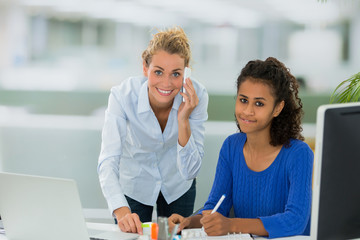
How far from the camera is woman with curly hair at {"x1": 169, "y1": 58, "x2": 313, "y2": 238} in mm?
2004

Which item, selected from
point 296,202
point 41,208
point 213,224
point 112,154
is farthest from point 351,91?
point 41,208

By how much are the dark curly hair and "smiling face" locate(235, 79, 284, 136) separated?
29mm

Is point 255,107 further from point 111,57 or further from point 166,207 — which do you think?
point 111,57

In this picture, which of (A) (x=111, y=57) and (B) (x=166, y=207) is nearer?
(B) (x=166, y=207)

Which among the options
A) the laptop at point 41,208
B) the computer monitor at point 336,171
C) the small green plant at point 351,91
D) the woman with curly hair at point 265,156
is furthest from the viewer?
the small green plant at point 351,91

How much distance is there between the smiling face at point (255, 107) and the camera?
6.85 feet

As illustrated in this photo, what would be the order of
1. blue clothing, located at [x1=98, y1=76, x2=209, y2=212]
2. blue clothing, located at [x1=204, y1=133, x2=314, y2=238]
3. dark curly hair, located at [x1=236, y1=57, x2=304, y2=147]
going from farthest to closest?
blue clothing, located at [x1=98, y1=76, x2=209, y2=212]
dark curly hair, located at [x1=236, y1=57, x2=304, y2=147]
blue clothing, located at [x1=204, y1=133, x2=314, y2=238]

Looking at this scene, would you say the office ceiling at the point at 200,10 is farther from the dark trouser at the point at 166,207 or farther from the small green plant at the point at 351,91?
the dark trouser at the point at 166,207

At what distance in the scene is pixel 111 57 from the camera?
13.1ft

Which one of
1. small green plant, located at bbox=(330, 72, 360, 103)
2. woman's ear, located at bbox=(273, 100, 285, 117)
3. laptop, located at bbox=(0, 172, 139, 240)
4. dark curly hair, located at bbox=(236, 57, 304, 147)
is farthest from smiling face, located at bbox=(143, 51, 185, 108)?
small green plant, located at bbox=(330, 72, 360, 103)

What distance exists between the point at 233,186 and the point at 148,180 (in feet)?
2.41

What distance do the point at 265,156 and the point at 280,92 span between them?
28 cm

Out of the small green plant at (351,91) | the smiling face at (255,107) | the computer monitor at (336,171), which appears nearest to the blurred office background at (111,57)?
the small green plant at (351,91)

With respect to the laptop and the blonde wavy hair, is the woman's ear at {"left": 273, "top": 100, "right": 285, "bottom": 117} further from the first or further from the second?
the laptop
